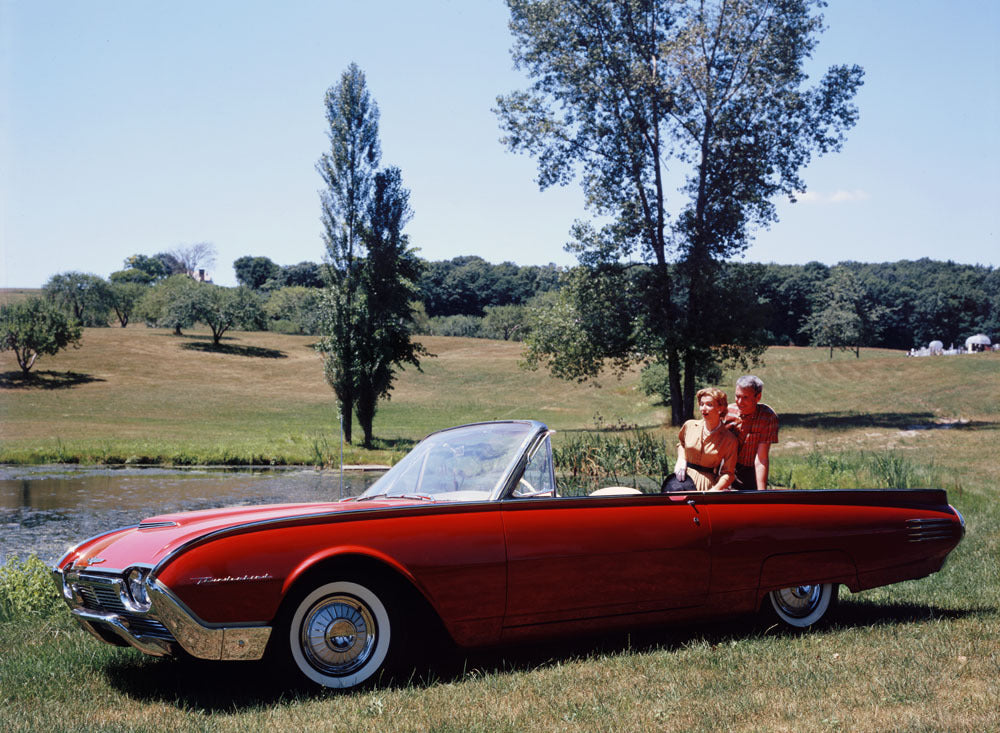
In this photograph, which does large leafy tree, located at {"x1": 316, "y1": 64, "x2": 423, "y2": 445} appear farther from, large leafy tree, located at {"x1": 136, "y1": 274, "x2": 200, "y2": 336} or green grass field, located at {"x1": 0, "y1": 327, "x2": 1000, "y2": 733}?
large leafy tree, located at {"x1": 136, "y1": 274, "x2": 200, "y2": 336}

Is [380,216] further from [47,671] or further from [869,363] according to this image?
[869,363]

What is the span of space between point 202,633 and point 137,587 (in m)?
0.42

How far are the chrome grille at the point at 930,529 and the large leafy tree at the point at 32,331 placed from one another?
2270 inches

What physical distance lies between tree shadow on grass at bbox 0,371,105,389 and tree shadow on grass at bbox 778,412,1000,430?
A: 1619 inches

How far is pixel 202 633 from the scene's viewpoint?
424cm

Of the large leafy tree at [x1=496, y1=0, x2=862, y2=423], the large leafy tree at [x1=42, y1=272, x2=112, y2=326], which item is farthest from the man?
the large leafy tree at [x1=42, y1=272, x2=112, y2=326]

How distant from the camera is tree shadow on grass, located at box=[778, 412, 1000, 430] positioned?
108ft

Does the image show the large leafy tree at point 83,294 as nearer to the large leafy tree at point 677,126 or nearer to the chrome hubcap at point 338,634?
the large leafy tree at point 677,126

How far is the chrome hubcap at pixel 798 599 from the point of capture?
6137 millimetres

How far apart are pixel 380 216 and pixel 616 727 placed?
3480cm

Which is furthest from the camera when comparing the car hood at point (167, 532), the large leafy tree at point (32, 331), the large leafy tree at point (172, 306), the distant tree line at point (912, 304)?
the distant tree line at point (912, 304)

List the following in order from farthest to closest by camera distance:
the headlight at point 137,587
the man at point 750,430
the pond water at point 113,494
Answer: the pond water at point 113,494 < the man at point 750,430 < the headlight at point 137,587

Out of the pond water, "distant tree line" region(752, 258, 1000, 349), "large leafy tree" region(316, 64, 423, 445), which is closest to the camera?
the pond water

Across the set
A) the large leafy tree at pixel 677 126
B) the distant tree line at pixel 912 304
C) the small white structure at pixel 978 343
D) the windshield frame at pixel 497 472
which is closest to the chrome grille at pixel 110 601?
the windshield frame at pixel 497 472
